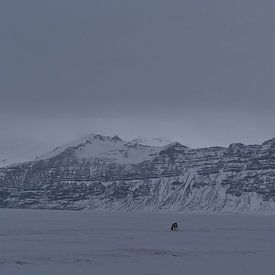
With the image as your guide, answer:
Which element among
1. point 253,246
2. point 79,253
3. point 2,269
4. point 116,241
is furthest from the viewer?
point 116,241

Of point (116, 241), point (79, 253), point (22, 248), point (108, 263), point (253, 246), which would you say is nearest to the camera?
point (108, 263)

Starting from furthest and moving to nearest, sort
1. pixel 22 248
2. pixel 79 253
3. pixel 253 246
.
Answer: pixel 253 246 → pixel 22 248 → pixel 79 253

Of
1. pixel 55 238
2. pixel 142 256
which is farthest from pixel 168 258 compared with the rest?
pixel 55 238

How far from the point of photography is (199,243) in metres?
66.7

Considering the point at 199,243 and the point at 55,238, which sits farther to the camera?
the point at 55,238

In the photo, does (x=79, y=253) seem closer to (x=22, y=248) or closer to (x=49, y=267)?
(x=22, y=248)

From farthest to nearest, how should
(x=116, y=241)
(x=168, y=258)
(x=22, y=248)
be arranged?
(x=116, y=241) < (x=22, y=248) < (x=168, y=258)

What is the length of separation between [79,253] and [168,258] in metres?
7.42

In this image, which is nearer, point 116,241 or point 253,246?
point 253,246

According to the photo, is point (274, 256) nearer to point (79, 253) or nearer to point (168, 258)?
point (168, 258)

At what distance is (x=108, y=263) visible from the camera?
153 ft

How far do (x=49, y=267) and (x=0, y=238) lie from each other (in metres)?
26.7

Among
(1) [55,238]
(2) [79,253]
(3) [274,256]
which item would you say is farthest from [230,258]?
(1) [55,238]

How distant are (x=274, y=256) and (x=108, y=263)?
13.3 m
